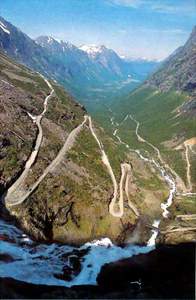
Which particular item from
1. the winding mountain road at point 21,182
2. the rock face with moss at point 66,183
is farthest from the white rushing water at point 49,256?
the winding mountain road at point 21,182

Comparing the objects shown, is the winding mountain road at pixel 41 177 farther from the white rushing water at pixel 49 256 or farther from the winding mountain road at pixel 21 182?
the white rushing water at pixel 49 256

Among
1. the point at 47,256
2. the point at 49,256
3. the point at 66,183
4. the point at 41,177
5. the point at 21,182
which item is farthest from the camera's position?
the point at 66,183

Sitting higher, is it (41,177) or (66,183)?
(41,177)

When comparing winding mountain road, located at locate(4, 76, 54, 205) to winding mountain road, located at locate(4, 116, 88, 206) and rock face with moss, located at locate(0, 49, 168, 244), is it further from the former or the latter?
rock face with moss, located at locate(0, 49, 168, 244)

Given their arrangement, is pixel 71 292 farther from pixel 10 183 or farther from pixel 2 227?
pixel 10 183

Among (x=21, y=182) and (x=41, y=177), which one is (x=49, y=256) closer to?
(x=21, y=182)

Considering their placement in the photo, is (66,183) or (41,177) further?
(66,183)

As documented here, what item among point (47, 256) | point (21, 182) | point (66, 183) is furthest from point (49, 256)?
point (66, 183)

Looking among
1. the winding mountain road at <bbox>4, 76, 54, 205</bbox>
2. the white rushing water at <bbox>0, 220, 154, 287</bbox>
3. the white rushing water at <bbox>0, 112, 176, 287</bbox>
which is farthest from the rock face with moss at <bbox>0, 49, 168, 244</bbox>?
the white rushing water at <bbox>0, 220, 154, 287</bbox>
